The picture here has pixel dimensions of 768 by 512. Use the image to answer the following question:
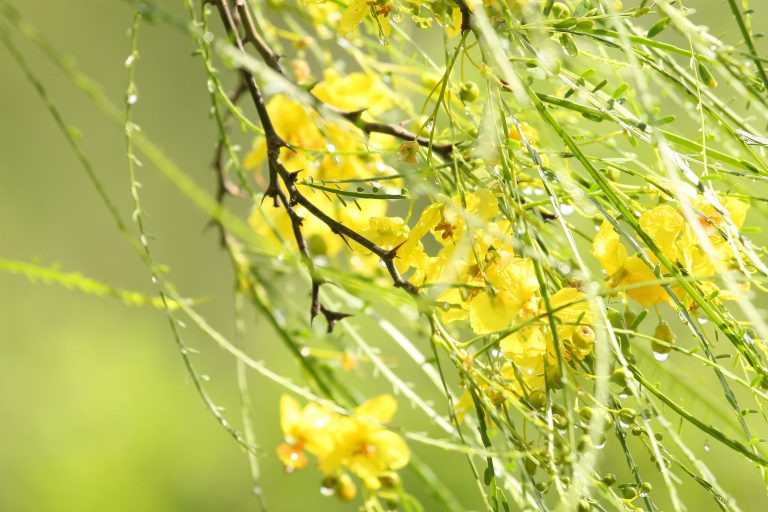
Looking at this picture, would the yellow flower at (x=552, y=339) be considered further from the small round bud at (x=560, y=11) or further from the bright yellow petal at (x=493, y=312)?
the small round bud at (x=560, y=11)

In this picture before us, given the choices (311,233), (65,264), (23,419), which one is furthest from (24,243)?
(311,233)

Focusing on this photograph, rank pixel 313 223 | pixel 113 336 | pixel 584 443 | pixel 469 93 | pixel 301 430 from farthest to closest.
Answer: pixel 113 336
pixel 313 223
pixel 301 430
pixel 469 93
pixel 584 443

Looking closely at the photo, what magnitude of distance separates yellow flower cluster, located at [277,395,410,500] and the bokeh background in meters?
0.86

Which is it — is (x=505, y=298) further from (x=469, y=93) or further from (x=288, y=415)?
(x=288, y=415)

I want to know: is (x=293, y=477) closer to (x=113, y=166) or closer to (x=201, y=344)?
(x=201, y=344)

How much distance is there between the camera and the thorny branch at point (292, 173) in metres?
0.39

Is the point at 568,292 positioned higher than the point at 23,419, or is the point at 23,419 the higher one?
the point at 23,419

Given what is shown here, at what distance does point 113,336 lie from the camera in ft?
9.09

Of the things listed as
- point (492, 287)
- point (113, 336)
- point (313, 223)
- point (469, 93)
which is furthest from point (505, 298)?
point (113, 336)

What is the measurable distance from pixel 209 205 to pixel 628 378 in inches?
6.6

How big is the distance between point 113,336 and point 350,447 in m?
2.42

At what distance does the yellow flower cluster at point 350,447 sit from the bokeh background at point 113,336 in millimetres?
862

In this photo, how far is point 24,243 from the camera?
3.42 m

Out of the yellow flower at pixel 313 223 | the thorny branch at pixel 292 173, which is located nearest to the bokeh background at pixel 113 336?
the yellow flower at pixel 313 223
